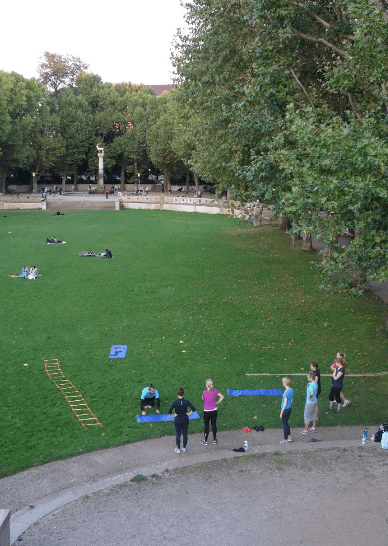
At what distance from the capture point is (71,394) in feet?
44.7

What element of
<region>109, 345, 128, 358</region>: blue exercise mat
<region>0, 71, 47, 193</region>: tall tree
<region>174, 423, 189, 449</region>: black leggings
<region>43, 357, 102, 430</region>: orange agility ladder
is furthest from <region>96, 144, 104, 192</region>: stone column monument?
<region>174, 423, 189, 449</region>: black leggings

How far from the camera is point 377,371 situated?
15.3m

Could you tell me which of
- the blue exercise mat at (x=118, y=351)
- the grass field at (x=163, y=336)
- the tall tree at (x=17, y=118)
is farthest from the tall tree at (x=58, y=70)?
the blue exercise mat at (x=118, y=351)

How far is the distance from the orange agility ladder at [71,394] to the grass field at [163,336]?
152 mm

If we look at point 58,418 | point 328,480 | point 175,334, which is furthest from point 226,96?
point 328,480

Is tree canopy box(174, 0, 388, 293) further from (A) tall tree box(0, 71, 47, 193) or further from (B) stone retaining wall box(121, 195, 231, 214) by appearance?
(A) tall tree box(0, 71, 47, 193)

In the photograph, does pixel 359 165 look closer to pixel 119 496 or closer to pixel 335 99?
pixel 119 496

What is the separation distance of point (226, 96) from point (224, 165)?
3.36m

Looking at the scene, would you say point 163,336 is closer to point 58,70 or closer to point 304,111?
point 304,111

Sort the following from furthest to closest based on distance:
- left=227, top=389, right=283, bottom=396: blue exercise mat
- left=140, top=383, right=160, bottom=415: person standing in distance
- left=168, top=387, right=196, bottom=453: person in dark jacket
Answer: left=227, top=389, right=283, bottom=396: blue exercise mat < left=140, top=383, right=160, bottom=415: person standing in distance < left=168, top=387, right=196, bottom=453: person in dark jacket

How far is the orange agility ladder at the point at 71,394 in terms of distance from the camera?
40.6 ft

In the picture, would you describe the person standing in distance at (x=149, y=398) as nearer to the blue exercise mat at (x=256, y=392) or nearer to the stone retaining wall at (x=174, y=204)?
the blue exercise mat at (x=256, y=392)

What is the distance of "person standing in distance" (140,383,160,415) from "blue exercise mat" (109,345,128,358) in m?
3.55

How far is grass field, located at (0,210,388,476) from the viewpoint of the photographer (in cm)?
1241
